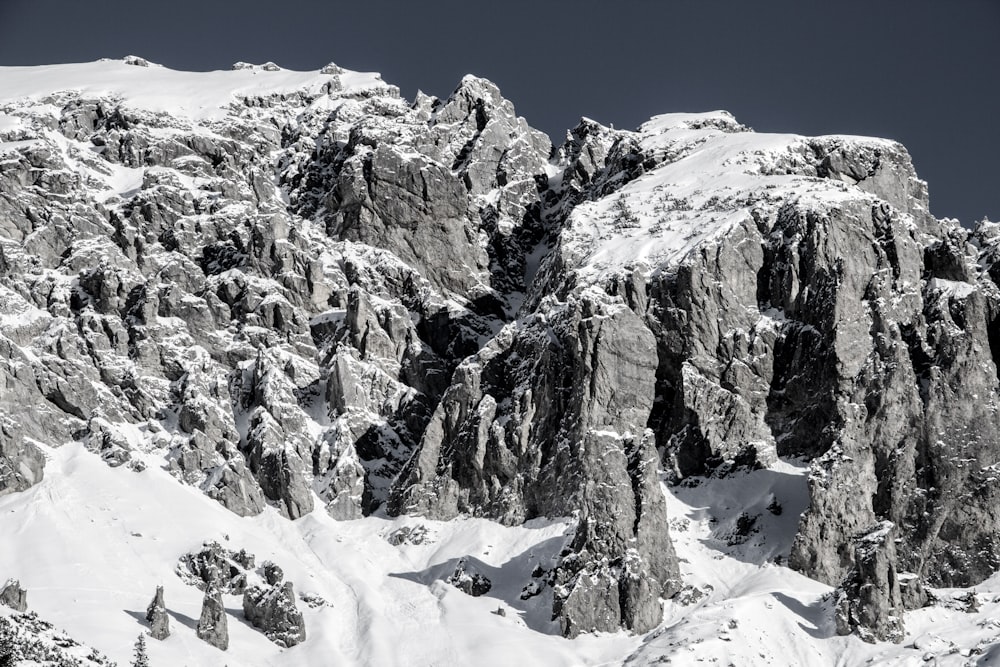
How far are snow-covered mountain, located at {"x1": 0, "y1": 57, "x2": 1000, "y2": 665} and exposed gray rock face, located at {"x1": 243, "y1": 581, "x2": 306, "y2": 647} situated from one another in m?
0.39

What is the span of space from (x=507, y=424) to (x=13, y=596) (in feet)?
183

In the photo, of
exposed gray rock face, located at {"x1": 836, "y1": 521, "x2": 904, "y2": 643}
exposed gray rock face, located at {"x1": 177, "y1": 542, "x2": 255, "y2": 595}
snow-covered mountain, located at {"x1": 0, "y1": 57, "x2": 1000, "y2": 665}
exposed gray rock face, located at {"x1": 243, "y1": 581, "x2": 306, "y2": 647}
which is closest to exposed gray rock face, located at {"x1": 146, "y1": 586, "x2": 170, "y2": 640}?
snow-covered mountain, located at {"x1": 0, "y1": 57, "x2": 1000, "y2": 665}

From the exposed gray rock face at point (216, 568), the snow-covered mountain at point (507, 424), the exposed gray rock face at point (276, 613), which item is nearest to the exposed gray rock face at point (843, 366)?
the snow-covered mountain at point (507, 424)

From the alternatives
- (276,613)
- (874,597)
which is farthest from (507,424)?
(874,597)

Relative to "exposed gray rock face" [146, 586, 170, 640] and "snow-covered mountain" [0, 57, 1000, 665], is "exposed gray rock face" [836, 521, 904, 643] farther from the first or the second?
"exposed gray rock face" [146, 586, 170, 640]

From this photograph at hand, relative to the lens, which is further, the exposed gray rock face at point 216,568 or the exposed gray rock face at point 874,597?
the exposed gray rock face at point 216,568

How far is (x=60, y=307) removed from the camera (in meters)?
156

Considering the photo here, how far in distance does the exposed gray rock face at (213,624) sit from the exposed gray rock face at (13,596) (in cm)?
1520

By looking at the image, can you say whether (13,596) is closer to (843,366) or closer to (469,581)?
(469,581)

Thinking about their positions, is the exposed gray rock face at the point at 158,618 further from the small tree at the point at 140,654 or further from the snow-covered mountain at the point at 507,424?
the small tree at the point at 140,654

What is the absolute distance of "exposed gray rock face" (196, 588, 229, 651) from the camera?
369 ft

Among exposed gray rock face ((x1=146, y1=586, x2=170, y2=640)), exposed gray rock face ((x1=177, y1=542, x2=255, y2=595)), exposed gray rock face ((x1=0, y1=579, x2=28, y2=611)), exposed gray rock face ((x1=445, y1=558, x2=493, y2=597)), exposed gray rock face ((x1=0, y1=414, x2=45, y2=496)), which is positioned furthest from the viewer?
exposed gray rock face ((x1=0, y1=414, x2=45, y2=496))

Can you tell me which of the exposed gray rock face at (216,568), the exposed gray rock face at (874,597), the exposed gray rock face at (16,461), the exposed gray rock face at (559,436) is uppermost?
the exposed gray rock face at (559,436)

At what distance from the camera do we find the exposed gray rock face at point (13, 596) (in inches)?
4201
